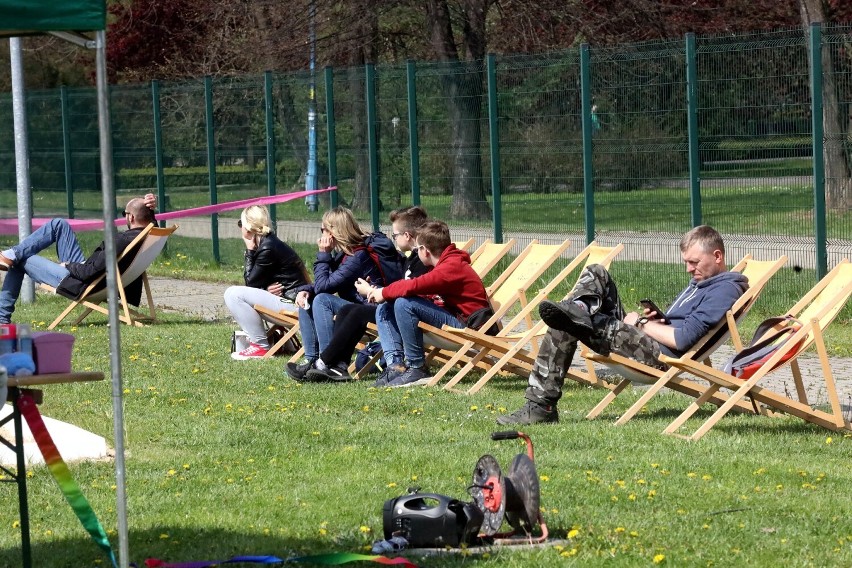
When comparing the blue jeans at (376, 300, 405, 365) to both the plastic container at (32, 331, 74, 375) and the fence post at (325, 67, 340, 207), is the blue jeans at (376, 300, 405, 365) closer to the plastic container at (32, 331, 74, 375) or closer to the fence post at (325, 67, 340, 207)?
the plastic container at (32, 331, 74, 375)

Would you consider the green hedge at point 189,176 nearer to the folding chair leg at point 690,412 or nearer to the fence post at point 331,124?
the fence post at point 331,124

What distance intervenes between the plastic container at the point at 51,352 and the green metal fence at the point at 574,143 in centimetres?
796

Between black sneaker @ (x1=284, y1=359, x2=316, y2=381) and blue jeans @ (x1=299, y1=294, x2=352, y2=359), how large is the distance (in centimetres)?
15

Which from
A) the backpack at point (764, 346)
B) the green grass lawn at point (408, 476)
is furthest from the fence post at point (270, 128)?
the backpack at point (764, 346)

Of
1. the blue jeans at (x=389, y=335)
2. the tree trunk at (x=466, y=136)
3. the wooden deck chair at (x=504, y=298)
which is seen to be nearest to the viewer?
the wooden deck chair at (x=504, y=298)

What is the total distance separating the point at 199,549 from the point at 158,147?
47.4ft

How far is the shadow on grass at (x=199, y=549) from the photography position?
5.16 metres

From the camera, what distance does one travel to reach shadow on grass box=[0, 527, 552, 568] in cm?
516

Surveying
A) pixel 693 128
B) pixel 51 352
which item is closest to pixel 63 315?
pixel 693 128

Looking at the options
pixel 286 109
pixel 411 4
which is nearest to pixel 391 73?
pixel 286 109

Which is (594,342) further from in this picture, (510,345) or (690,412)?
(510,345)

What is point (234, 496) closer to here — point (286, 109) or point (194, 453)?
point (194, 453)

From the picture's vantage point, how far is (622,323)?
25.6 ft

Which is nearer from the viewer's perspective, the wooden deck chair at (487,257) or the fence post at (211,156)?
the wooden deck chair at (487,257)
